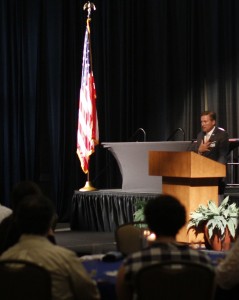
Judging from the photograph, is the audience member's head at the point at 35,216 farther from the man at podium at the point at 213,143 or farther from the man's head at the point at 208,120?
the man's head at the point at 208,120

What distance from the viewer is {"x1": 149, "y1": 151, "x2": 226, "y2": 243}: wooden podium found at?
6414 mm

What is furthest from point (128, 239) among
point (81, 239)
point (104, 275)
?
point (81, 239)

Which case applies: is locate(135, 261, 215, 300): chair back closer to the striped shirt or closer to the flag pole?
the striped shirt

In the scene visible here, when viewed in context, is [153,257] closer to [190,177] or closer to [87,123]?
[190,177]

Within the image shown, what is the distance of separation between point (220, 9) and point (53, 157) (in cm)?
339

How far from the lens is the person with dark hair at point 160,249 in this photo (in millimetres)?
2850

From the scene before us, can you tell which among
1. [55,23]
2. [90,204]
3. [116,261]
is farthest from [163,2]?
[116,261]

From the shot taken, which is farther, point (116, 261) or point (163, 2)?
point (163, 2)

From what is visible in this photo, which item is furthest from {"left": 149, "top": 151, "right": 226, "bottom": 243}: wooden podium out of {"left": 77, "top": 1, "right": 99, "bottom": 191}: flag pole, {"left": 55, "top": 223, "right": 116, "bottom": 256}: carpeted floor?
{"left": 77, "top": 1, "right": 99, "bottom": 191}: flag pole

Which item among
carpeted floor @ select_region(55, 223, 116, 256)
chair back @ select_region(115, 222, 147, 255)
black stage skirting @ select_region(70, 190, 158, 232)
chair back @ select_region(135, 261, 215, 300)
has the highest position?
chair back @ select_region(135, 261, 215, 300)

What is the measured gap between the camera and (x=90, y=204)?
8.77m

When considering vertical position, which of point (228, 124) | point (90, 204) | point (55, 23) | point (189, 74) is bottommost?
point (90, 204)

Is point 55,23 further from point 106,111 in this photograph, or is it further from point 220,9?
point 220,9

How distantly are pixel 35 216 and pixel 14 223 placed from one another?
32.9 inches
